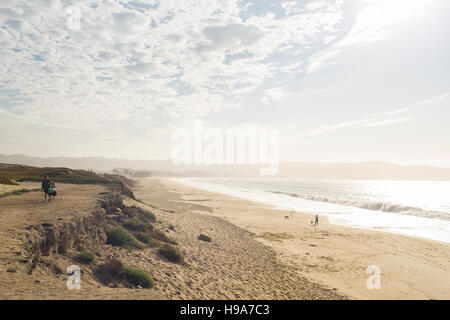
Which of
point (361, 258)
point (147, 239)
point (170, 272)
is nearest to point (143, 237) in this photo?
point (147, 239)

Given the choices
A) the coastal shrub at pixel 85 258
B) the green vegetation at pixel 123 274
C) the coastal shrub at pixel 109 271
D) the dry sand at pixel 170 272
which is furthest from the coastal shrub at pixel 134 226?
the green vegetation at pixel 123 274

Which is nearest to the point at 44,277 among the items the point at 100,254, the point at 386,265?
the point at 100,254

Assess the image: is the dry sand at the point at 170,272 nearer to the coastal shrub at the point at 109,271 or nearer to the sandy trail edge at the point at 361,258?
the coastal shrub at the point at 109,271

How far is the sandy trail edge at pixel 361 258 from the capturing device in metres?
11.7

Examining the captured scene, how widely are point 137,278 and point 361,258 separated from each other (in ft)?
48.2

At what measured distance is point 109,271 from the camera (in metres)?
8.12

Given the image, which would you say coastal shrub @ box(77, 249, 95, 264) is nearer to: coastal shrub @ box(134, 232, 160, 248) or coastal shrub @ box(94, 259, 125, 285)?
coastal shrub @ box(94, 259, 125, 285)

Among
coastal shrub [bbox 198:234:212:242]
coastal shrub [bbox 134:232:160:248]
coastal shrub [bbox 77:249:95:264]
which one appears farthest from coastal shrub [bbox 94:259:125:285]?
coastal shrub [bbox 198:234:212:242]

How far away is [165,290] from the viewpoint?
8.30m

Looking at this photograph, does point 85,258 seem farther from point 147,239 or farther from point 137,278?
point 147,239

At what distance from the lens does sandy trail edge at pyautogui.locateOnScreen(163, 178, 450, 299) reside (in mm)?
11734

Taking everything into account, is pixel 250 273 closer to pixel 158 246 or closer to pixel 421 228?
pixel 158 246
